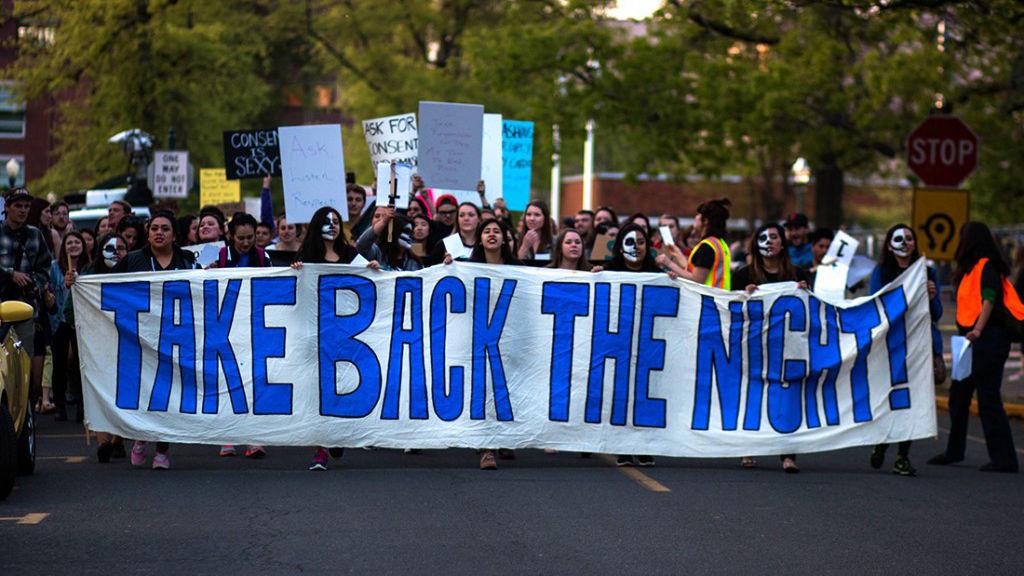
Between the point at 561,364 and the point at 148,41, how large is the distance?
20.7 meters

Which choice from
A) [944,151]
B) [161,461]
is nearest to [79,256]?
[161,461]

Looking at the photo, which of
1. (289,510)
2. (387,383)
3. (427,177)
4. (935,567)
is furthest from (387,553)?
(427,177)

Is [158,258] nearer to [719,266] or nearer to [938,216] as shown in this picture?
[719,266]

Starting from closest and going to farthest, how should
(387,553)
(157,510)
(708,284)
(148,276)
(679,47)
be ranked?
(387,553), (157,510), (148,276), (708,284), (679,47)

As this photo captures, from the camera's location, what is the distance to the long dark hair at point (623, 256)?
490 inches

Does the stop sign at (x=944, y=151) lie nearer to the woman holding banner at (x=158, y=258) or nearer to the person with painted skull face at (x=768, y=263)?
the person with painted skull face at (x=768, y=263)

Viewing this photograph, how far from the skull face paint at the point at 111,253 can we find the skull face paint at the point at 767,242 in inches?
194

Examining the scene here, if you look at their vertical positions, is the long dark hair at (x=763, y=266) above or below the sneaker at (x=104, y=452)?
above

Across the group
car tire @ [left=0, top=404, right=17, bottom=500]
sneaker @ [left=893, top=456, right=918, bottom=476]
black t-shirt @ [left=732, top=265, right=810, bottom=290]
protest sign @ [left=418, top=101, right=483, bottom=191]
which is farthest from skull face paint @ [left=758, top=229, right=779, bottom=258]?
car tire @ [left=0, top=404, right=17, bottom=500]

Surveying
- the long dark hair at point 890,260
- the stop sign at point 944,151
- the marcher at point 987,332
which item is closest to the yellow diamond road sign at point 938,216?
the stop sign at point 944,151

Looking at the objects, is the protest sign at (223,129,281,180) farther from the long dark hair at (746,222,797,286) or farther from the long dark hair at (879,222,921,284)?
the long dark hair at (879,222,921,284)

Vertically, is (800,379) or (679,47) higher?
(679,47)

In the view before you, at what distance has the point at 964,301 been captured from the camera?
42.6 feet

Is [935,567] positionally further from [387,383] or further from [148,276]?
[148,276]
